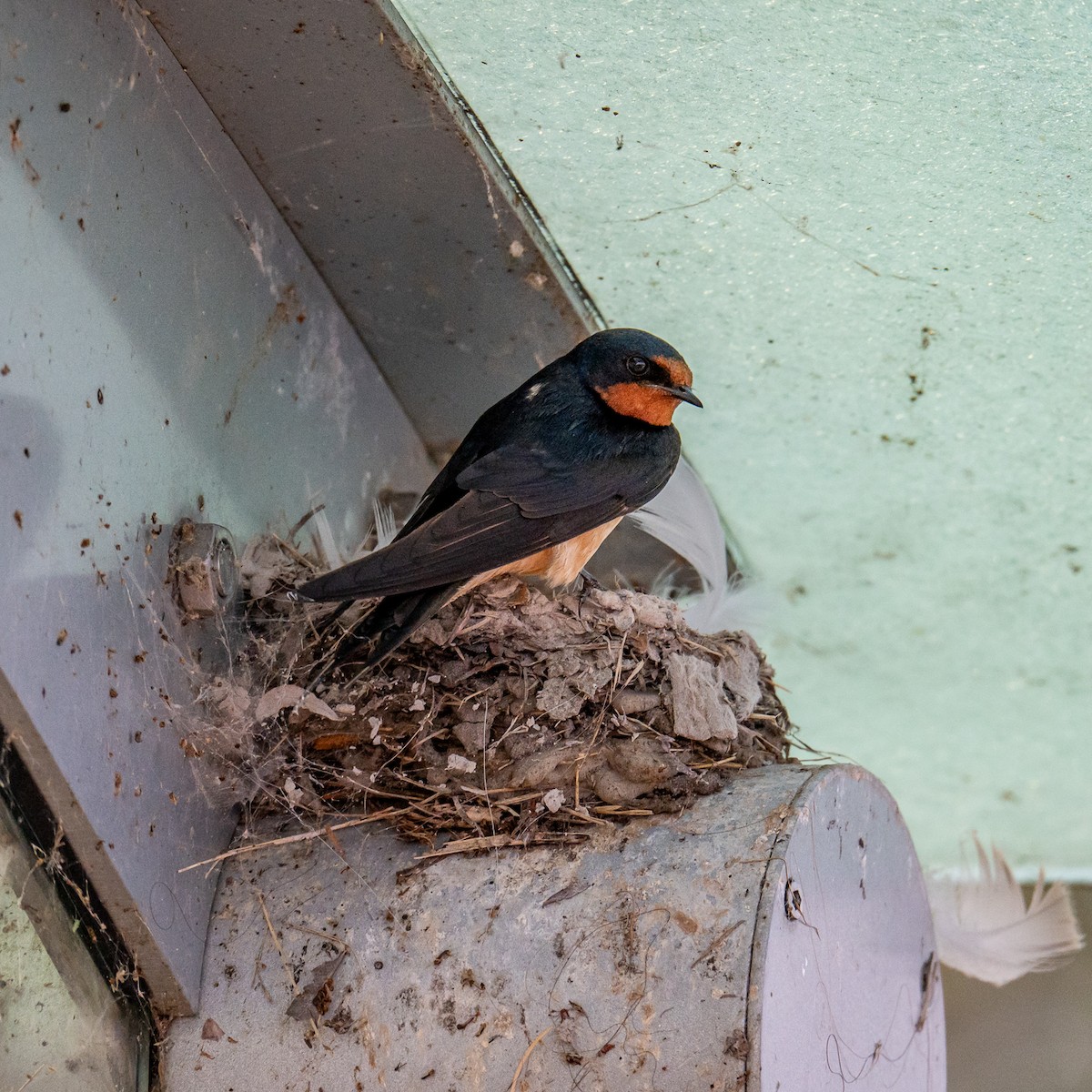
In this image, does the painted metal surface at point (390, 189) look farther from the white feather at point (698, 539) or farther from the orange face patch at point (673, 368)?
the white feather at point (698, 539)

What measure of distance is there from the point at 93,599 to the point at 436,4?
3.21 ft

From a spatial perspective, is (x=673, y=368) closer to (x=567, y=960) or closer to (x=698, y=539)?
(x=698, y=539)

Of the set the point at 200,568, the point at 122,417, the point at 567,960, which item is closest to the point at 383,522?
the point at 200,568

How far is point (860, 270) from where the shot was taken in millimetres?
2320

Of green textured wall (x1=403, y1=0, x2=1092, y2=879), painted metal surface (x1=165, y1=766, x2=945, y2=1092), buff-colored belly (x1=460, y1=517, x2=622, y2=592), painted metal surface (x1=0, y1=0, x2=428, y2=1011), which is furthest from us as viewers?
buff-colored belly (x1=460, y1=517, x2=622, y2=592)

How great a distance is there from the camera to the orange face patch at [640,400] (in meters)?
2.35

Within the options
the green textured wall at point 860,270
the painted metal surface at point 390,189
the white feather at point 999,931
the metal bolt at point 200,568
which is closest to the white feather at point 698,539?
the green textured wall at point 860,270

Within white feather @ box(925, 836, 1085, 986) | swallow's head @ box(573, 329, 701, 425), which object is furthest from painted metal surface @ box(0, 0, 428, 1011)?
white feather @ box(925, 836, 1085, 986)

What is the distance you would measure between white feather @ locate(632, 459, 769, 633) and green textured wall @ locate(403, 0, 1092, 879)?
0.11 metres

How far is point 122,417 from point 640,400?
37.1 inches

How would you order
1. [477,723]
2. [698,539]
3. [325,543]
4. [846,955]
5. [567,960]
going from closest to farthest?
[567,960], [846,955], [477,723], [325,543], [698,539]

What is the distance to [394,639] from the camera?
1980mm

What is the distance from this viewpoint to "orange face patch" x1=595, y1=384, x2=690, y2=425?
235 centimetres

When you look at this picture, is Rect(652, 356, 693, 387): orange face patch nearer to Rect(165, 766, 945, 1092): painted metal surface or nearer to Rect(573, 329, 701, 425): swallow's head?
Rect(573, 329, 701, 425): swallow's head
